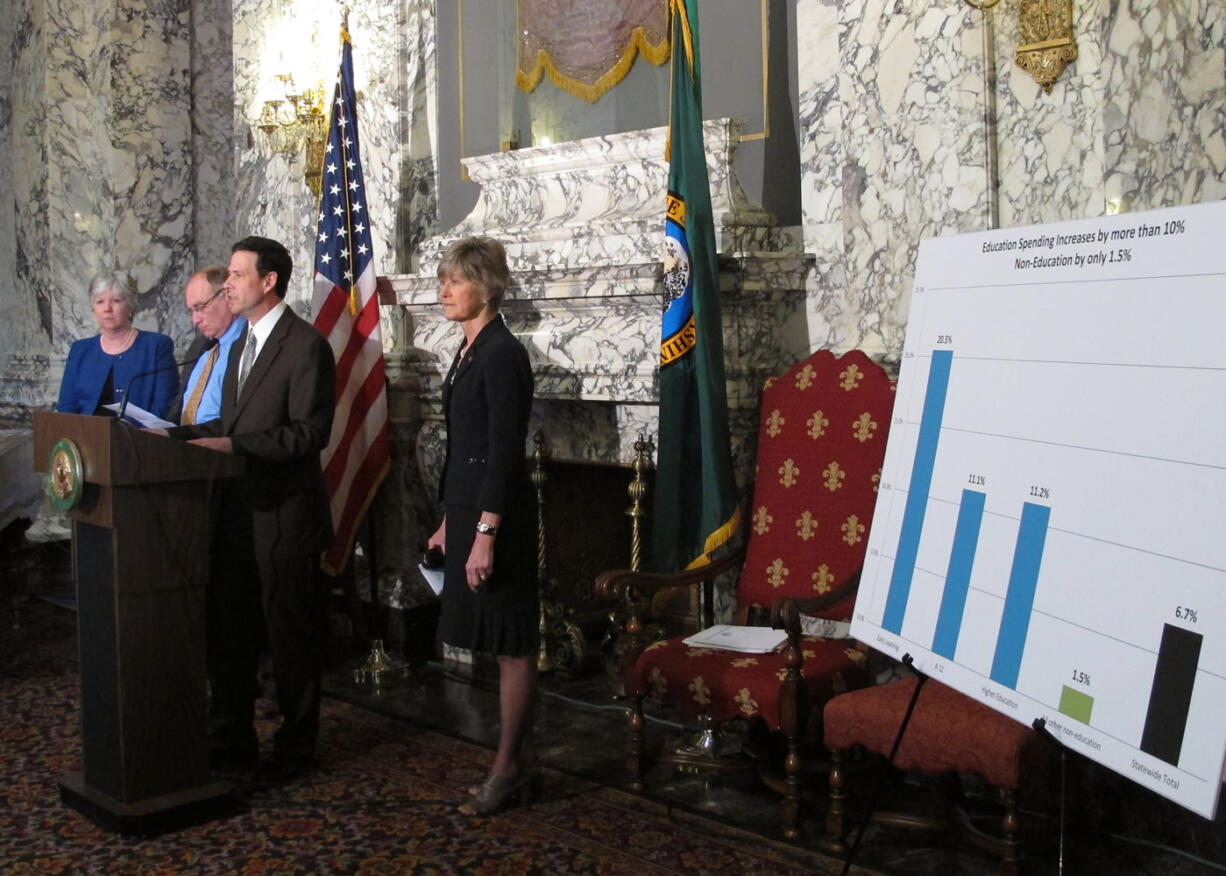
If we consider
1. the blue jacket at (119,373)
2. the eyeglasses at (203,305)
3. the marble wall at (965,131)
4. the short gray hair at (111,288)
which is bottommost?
the blue jacket at (119,373)

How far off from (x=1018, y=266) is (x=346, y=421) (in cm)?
371

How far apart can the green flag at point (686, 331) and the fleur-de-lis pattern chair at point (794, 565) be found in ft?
0.64

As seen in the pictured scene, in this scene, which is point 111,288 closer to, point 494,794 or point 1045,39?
point 494,794

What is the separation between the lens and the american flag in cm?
552

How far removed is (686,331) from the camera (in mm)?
4359

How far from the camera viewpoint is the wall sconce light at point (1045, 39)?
369 centimetres

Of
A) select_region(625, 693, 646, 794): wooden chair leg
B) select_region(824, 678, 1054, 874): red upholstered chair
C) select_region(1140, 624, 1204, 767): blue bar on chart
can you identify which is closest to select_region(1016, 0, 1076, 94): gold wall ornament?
select_region(824, 678, 1054, 874): red upholstered chair

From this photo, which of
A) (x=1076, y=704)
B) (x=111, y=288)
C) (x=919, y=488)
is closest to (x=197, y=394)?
(x=111, y=288)

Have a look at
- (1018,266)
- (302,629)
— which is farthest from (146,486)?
(1018,266)

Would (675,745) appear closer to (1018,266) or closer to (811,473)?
(811,473)

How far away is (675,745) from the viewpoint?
419 centimetres

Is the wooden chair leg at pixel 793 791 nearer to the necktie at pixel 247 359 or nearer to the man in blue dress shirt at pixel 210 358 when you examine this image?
the necktie at pixel 247 359

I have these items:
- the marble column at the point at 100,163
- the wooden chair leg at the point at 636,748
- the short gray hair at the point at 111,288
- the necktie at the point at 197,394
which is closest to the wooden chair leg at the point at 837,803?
the wooden chair leg at the point at 636,748

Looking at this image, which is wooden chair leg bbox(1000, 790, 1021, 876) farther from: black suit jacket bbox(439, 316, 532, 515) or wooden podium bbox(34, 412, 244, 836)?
wooden podium bbox(34, 412, 244, 836)
